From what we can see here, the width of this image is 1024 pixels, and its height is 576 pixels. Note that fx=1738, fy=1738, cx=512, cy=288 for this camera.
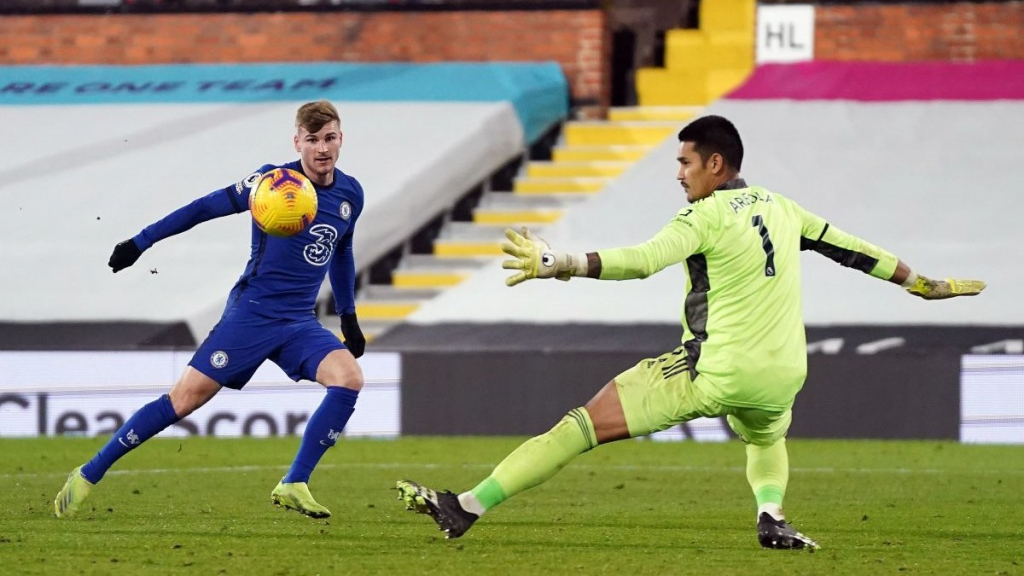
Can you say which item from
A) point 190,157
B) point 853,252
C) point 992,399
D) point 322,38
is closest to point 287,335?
point 853,252

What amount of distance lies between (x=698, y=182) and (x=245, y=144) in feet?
38.2

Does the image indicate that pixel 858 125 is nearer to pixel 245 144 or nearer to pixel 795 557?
pixel 245 144

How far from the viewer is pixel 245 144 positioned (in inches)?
699

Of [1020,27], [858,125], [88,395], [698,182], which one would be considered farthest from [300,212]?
[1020,27]

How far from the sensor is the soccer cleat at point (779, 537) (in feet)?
22.2

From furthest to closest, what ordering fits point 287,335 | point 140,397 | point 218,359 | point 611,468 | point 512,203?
1. point 512,203
2. point 140,397
3. point 611,468
4. point 287,335
5. point 218,359

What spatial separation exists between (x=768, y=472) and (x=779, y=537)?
0.90 feet

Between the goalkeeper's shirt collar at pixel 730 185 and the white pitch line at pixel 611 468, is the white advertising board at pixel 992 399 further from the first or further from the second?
the goalkeeper's shirt collar at pixel 730 185

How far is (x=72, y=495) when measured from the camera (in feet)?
25.4

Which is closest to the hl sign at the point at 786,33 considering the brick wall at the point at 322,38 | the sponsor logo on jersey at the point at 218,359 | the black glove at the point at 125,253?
the brick wall at the point at 322,38

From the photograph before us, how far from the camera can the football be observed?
7.60 m

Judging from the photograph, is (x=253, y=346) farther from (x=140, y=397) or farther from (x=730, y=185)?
(x=140, y=397)

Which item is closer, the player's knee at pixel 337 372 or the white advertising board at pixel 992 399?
the player's knee at pixel 337 372

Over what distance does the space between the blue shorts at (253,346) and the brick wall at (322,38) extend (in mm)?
11477
